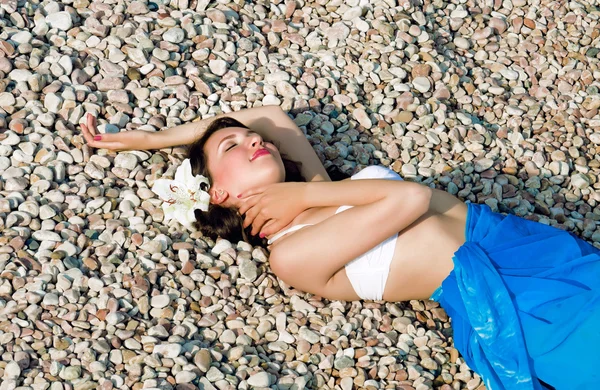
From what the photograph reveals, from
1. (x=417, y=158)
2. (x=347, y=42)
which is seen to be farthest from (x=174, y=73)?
(x=417, y=158)

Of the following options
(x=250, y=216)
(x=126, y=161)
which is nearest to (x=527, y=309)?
(x=250, y=216)

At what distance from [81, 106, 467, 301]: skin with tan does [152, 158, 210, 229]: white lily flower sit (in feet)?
0.23

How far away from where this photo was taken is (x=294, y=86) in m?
4.72

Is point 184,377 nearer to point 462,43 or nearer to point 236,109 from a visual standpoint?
point 236,109

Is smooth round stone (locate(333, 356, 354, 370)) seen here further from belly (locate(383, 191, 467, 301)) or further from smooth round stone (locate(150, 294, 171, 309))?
smooth round stone (locate(150, 294, 171, 309))

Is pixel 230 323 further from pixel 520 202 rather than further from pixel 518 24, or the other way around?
pixel 518 24

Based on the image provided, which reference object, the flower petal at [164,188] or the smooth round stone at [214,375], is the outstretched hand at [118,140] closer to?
the flower petal at [164,188]

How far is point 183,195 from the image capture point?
386 cm

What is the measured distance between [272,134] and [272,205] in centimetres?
63

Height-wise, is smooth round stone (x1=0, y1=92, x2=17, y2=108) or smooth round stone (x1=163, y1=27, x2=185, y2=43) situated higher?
smooth round stone (x1=163, y1=27, x2=185, y2=43)

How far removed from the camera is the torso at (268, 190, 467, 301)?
11.9ft

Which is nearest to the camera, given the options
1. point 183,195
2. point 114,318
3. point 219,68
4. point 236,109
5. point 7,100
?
point 114,318

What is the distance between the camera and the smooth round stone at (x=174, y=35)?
4711 mm

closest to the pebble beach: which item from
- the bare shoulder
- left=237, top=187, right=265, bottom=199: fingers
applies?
left=237, top=187, right=265, bottom=199: fingers
